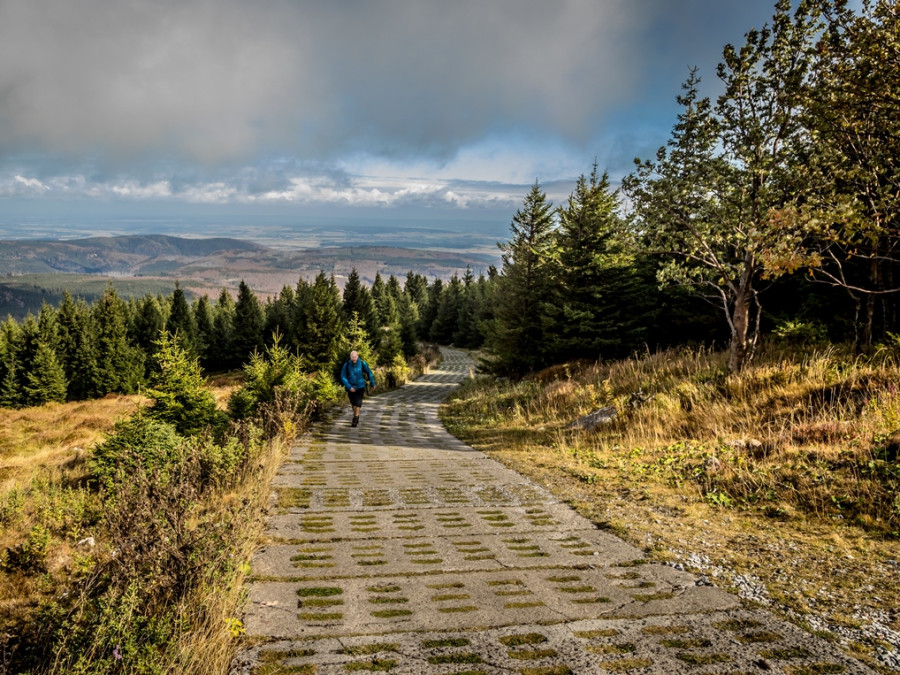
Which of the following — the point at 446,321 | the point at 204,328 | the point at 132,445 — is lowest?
the point at 204,328

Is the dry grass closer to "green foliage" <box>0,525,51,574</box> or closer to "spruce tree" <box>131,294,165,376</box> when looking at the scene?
"green foliage" <box>0,525,51,574</box>

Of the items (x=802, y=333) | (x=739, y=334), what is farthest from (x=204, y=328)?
Result: (x=802, y=333)

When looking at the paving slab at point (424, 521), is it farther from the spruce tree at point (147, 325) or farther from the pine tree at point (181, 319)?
the pine tree at point (181, 319)

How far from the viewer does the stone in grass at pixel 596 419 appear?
10.1 m

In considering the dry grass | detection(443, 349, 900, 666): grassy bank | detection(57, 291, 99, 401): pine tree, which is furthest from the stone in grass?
detection(57, 291, 99, 401): pine tree

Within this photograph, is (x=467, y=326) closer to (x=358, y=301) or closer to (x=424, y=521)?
(x=358, y=301)

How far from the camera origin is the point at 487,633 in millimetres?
2746

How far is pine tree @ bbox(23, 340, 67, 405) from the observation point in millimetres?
38656

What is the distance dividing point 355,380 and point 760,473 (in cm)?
919

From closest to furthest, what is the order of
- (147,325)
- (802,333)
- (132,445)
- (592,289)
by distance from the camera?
(132,445) < (802,333) < (592,289) < (147,325)

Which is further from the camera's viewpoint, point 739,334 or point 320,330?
point 320,330

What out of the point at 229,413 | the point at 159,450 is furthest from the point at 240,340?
the point at 159,450

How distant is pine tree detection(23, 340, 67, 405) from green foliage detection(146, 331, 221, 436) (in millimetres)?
38674

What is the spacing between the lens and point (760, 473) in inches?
228
